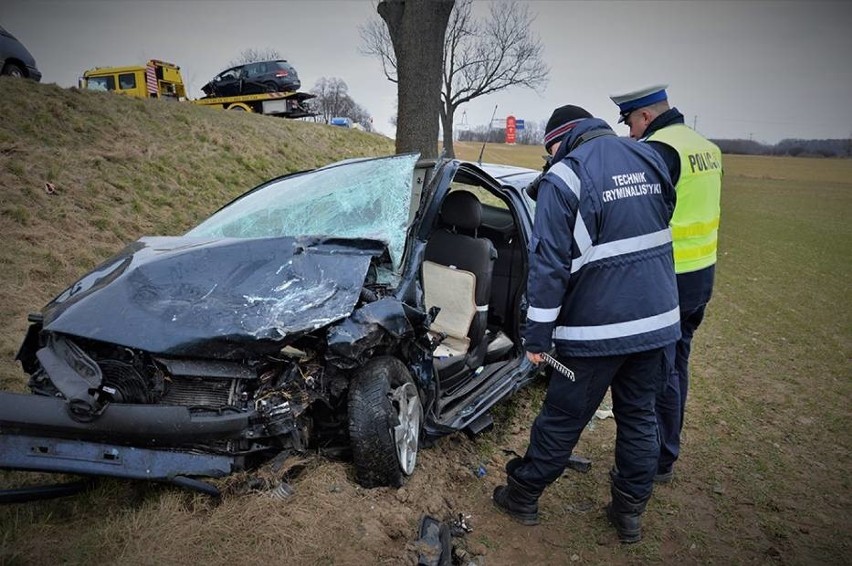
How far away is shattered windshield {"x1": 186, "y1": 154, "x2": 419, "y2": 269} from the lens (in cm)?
316

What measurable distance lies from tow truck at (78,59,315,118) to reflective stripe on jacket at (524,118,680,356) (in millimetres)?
16592

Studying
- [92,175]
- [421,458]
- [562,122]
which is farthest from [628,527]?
[92,175]

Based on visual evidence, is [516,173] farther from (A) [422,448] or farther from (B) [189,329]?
(B) [189,329]

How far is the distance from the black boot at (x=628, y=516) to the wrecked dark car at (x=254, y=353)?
0.86 meters

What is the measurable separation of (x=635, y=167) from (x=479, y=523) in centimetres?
182

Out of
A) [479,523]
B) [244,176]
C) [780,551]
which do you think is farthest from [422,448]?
[244,176]

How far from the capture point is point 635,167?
251cm

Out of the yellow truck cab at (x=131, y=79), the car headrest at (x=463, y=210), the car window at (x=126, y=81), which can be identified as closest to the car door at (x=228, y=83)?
the yellow truck cab at (x=131, y=79)

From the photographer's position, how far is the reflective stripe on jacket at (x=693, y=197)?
9.33 ft

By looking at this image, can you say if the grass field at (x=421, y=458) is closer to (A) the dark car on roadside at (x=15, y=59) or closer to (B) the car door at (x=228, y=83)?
(A) the dark car on roadside at (x=15, y=59)

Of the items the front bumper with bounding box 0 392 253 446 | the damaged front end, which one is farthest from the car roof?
the front bumper with bounding box 0 392 253 446

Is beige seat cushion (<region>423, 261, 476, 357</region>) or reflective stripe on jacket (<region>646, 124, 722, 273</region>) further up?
reflective stripe on jacket (<region>646, 124, 722, 273</region>)

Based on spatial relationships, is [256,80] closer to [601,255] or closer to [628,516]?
[601,255]

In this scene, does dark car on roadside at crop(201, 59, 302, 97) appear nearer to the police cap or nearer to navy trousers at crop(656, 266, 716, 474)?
the police cap
